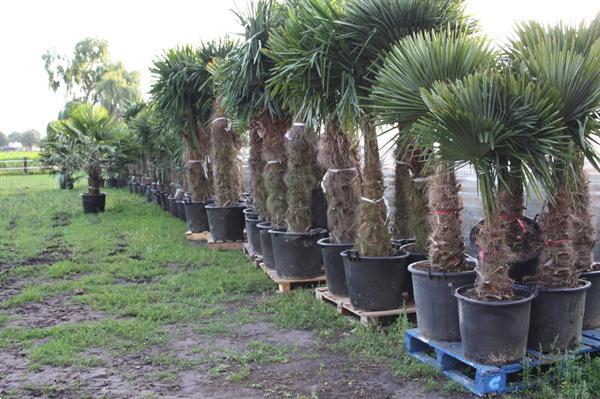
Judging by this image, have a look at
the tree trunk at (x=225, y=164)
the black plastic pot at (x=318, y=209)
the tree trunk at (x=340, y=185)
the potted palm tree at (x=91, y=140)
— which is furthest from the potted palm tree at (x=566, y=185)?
the potted palm tree at (x=91, y=140)

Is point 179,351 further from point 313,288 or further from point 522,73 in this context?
point 522,73

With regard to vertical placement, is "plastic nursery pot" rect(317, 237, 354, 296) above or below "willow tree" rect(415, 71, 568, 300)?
below

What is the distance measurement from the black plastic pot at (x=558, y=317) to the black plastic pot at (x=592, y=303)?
0.33 metres

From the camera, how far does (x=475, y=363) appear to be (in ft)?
13.3

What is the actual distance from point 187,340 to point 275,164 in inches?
124

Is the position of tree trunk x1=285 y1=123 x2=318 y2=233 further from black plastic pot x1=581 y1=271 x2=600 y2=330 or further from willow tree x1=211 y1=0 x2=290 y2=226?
black plastic pot x1=581 y1=271 x2=600 y2=330

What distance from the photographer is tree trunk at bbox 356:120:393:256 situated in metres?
5.68

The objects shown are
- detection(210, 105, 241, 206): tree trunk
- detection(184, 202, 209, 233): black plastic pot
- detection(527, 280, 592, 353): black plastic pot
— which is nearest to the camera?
detection(527, 280, 592, 353): black plastic pot

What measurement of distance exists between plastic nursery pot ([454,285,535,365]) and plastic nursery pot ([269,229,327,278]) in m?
3.35

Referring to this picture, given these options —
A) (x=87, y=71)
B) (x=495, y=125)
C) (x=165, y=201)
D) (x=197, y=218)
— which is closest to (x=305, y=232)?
(x=495, y=125)

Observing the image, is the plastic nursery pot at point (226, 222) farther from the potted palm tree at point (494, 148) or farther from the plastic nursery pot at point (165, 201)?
the potted palm tree at point (494, 148)

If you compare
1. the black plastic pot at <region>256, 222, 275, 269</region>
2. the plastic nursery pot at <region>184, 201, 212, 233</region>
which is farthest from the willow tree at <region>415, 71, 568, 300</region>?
the plastic nursery pot at <region>184, 201, 212, 233</region>

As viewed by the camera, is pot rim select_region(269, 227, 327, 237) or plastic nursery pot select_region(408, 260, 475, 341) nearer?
plastic nursery pot select_region(408, 260, 475, 341)

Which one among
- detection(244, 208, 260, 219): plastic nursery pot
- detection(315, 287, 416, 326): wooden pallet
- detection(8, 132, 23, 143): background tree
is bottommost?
detection(315, 287, 416, 326): wooden pallet
